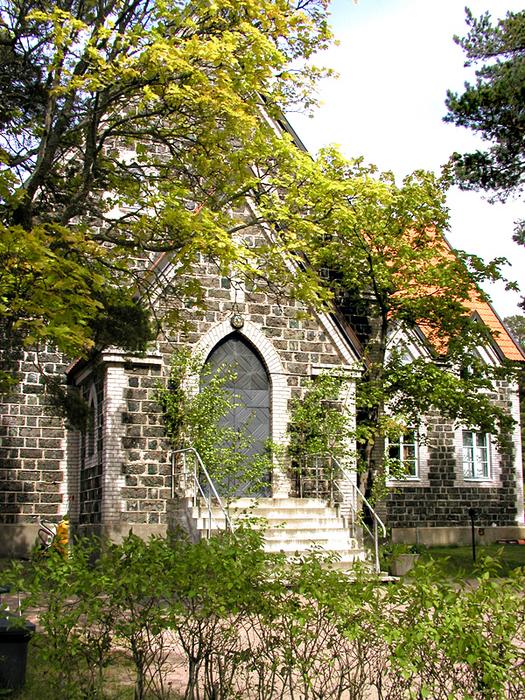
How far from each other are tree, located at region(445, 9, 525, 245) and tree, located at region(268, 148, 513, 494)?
1146 millimetres

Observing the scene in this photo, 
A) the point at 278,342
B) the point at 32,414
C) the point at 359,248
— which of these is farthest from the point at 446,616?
the point at 32,414

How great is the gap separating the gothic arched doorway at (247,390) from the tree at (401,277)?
80.9 inches

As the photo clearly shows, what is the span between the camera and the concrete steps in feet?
42.3

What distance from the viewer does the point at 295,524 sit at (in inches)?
540

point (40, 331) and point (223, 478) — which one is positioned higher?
point (40, 331)

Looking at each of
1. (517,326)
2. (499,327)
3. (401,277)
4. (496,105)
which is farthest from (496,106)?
(517,326)

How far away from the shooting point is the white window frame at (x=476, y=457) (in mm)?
22797

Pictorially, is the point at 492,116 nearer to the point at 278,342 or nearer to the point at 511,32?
the point at 511,32

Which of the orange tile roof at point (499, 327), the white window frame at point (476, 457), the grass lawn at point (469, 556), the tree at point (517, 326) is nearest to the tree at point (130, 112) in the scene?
the grass lawn at point (469, 556)

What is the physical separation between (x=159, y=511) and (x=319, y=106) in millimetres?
7640

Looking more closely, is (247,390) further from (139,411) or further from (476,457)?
(476,457)

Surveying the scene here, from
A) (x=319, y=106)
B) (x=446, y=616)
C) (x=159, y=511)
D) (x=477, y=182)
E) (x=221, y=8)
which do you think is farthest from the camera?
(x=477, y=182)

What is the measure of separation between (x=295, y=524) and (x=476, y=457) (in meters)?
11.1

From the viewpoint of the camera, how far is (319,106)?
12.8 meters
